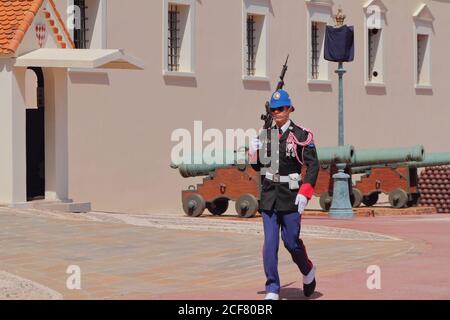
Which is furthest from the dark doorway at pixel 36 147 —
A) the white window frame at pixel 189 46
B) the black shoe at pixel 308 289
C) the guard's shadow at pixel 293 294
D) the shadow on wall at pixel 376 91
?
the shadow on wall at pixel 376 91

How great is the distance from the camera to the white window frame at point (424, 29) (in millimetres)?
30906

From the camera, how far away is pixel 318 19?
2717 cm

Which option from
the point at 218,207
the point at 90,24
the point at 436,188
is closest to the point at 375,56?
the point at 436,188

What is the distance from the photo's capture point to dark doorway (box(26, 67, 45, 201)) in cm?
1939

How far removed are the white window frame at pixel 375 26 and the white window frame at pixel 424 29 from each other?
1.74m

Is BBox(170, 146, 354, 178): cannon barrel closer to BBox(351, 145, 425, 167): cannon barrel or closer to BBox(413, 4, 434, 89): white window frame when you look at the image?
BBox(351, 145, 425, 167): cannon barrel

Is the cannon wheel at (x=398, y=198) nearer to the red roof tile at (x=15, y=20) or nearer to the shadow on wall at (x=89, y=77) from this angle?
the shadow on wall at (x=89, y=77)

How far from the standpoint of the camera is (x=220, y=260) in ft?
39.3

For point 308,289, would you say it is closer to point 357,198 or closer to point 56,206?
point 56,206

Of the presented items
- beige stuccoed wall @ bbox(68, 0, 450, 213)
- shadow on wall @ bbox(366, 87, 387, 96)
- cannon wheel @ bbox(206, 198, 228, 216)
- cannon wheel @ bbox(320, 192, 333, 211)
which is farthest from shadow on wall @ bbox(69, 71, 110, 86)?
shadow on wall @ bbox(366, 87, 387, 96)

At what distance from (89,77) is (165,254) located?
9.22 metres

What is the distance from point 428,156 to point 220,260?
14.3m

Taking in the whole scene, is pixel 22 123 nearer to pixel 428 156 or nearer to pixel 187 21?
pixel 187 21
